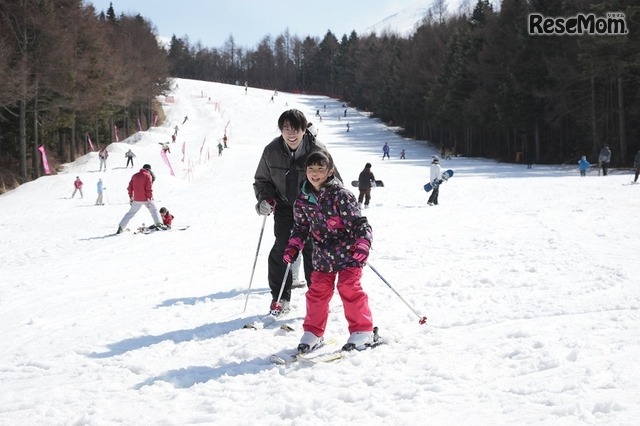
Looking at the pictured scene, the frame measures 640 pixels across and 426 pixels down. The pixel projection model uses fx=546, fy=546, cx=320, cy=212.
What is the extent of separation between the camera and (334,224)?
13.9 ft

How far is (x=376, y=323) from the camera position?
5.04m

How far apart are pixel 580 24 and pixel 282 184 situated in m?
33.5

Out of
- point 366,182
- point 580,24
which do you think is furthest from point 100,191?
point 580,24

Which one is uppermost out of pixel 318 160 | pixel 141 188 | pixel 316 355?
pixel 318 160

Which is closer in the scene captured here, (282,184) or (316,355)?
(316,355)

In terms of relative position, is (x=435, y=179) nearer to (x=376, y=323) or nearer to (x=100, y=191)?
(x=376, y=323)

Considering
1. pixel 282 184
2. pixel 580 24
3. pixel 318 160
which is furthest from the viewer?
pixel 580 24

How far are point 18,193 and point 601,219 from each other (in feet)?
87.0

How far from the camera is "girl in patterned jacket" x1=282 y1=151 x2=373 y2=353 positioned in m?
4.20

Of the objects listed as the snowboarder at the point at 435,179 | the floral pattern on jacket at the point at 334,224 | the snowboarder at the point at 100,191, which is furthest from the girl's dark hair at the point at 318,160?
the snowboarder at the point at 100,191

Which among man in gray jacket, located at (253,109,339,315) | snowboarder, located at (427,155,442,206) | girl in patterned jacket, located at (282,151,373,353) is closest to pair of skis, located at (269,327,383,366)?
girl in patterned jacket, located at (282,151,373,353)

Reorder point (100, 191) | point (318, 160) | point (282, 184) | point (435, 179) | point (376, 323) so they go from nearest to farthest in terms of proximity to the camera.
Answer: point (318, 160) < point (376, 323) < point (282, 184) < point (435, 179) < point (100, 191)

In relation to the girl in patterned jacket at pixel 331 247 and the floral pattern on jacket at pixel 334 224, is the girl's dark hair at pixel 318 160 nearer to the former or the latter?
the girl in patterned jacket at pixel 331 247

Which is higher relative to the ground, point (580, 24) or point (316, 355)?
point (580, 24)
